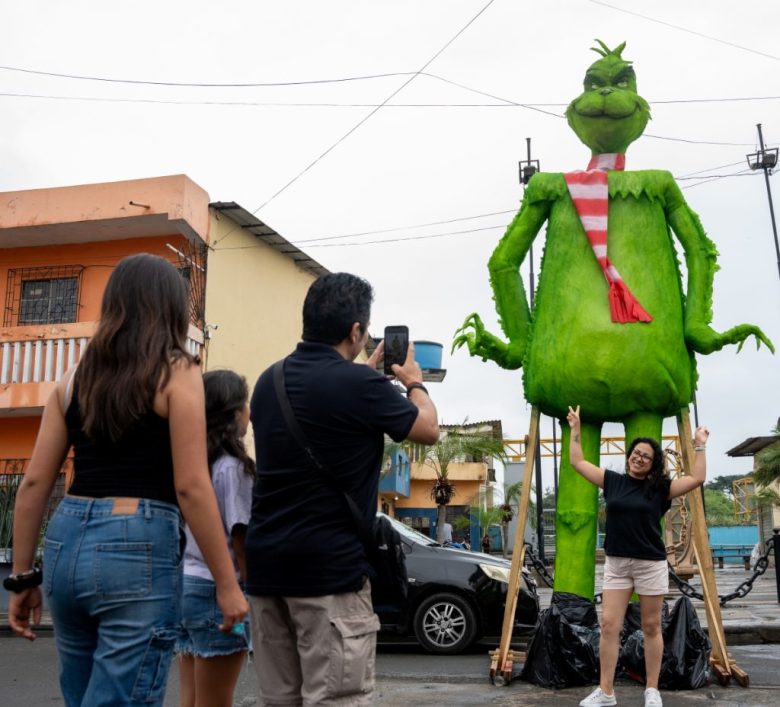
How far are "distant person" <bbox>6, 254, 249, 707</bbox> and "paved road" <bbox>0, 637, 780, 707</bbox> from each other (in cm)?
336

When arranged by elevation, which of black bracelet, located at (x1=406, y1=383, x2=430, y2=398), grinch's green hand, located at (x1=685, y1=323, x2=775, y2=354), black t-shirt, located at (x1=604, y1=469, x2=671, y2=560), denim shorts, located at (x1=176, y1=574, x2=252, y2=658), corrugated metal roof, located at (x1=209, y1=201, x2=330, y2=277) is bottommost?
denim shorts, located at (x1=176, y1=574, x2=252, y2=658)

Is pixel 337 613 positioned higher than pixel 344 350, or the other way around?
pixel 344 350

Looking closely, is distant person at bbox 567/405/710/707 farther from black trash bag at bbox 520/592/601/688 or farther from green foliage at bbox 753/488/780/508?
green foliage at bbox 753/488/780/508

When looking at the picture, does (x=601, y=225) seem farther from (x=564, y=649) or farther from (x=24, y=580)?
(x=24, y=580)

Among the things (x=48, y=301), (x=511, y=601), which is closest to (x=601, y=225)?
(x=511, y=601)

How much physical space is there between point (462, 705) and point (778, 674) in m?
2.47

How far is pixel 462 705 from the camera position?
550 centimetres

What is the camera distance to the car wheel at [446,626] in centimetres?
863

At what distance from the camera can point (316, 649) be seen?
2.71m

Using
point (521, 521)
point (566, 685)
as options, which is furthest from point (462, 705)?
point (521, 521)

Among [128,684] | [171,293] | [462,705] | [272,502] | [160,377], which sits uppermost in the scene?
[171,293]

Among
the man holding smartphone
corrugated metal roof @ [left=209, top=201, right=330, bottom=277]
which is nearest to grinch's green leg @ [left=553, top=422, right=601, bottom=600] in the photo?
the man holding smartphone

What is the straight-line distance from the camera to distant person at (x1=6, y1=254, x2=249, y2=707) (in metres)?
2.34

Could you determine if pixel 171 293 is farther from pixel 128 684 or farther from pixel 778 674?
pixel 778 674
